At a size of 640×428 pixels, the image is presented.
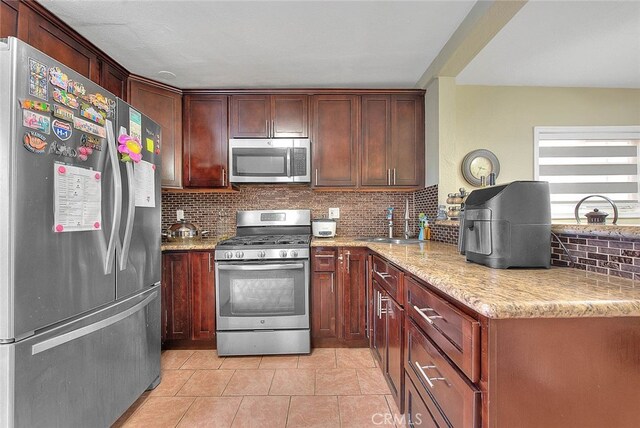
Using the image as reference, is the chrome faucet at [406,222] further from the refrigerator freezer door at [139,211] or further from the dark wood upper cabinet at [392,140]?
the refrigerator freezer door at [139,211]

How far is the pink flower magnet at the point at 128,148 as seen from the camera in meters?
1.61

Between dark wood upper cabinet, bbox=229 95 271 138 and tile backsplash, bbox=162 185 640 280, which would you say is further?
tile backsplash, bbox=162 185 640 280

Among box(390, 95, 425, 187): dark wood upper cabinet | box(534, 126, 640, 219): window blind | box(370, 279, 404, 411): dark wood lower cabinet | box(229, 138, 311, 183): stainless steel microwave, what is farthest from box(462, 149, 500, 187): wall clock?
box(229, 138, 311, 183): stainless steel microwave

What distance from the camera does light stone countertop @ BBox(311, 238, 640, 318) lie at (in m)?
0.70

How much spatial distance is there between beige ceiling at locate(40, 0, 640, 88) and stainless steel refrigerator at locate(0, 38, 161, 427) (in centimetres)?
70

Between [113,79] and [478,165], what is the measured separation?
3.11m

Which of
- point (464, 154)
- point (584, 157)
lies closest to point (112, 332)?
point (464, 154)

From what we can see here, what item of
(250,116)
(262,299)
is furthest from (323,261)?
(250,116)

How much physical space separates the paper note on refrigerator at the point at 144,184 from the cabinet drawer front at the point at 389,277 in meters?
1.51

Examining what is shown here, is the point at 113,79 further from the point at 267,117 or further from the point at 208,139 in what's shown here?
the point at 267,117

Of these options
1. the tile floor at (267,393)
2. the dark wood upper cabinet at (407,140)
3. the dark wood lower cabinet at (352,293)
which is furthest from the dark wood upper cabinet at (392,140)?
the tile floor at (267,393)

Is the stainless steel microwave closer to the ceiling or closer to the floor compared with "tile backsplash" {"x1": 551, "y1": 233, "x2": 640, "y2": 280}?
closer to the ceiling

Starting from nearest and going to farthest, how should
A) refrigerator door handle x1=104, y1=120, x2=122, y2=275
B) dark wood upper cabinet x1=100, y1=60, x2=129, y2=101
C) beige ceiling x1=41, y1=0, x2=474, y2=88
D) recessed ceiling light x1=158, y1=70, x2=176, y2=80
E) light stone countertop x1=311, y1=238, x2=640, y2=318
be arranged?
light stone countertop x1=311, y1=238, x2=640, y2=318 < refrigerator door handle x1=104, y1=120, x2=122, y2=275 < beige ceiling x1=41, y1=0, x2=474, y2=88 < dark wood upper cabinet x1=100, y1=60, x2=129, y2=101 < recessed ceiling light x1=158, y1=70, x2=176, y2=80

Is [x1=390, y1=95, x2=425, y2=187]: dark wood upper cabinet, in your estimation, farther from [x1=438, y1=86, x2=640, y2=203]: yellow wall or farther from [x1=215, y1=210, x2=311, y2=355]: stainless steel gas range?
[x1=215, y1=210, x2=311, y2=355]: stainless steel gas range
